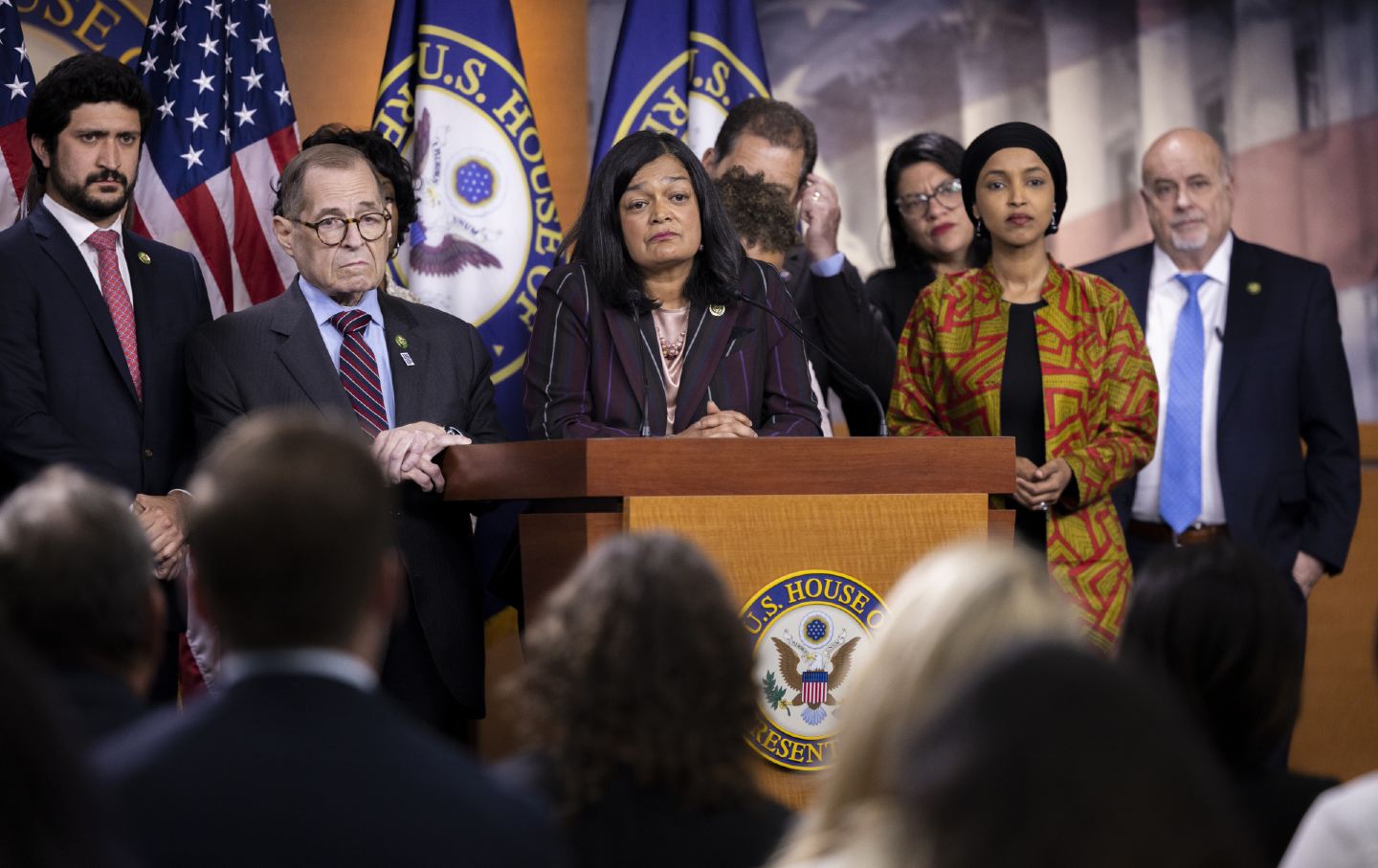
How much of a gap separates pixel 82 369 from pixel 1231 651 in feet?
9.07

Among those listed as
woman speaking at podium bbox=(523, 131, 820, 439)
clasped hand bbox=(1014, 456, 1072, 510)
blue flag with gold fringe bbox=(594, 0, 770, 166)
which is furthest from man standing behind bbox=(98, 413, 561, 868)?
blue flag with gold fringe bbox=(594, 0, 770, 166)

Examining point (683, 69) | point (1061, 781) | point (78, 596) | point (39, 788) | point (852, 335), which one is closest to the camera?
point (1061, 781)

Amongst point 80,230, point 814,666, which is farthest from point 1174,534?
point 80,230

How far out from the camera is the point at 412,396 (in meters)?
3.82

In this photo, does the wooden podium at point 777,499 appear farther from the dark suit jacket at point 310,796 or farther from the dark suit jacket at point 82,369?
the dark suit jacket at point 310,796

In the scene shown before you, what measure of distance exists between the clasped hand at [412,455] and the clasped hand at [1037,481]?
1171mm

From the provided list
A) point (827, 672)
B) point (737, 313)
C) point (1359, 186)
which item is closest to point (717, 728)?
point (827, 672)

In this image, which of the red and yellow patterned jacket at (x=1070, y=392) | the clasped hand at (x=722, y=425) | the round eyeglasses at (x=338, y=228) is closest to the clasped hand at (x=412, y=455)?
the clasped hand at (x=722, y=425)

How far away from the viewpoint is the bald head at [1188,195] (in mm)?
4789

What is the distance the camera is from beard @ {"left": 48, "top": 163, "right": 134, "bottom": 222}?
3963mm

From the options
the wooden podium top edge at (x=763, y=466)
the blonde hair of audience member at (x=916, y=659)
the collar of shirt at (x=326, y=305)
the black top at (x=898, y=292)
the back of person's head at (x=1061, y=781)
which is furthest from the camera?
the black top at (x=898, y=292)

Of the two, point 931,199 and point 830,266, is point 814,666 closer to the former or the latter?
point 830,266

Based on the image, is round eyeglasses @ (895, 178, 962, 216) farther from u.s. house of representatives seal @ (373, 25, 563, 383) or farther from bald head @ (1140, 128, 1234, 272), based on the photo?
u.s. house of representatives seal @ (373, 25, 563, 383)

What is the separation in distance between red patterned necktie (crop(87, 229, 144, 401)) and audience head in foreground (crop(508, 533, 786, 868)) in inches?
103
